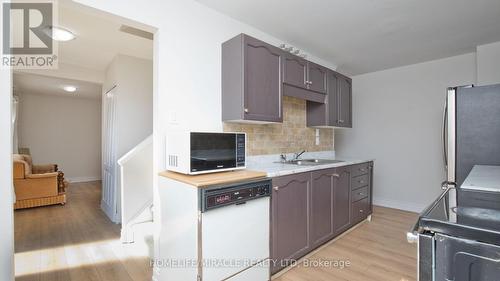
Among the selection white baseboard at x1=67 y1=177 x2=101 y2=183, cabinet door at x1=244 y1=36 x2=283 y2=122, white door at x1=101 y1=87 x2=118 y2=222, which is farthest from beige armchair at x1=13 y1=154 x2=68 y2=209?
cabinet door at x1=244 y1=36 x2=283 y2=122

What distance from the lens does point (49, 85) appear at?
16.7ft

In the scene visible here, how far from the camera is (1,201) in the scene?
133cm

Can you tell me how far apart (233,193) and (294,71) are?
1538 millimetres

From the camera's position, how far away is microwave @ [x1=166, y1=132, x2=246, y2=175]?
1.68 m

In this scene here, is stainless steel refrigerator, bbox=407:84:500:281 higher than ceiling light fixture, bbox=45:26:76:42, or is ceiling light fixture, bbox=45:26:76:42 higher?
ceiling light fixture, bbox=45:26:76:42

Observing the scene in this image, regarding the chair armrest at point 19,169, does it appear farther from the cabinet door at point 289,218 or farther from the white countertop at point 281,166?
the cabinet door at point 289,218

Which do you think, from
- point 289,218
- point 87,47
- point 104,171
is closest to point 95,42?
point 87,47

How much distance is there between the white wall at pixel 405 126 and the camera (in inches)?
138

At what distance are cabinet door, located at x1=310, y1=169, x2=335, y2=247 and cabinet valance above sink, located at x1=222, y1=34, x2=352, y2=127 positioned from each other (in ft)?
2.38

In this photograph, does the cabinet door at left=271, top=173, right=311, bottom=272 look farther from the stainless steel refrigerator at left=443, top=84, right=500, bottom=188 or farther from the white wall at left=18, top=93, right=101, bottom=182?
the white wall at left=18, top=93, right=101, bottom=182

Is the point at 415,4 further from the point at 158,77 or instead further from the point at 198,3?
the point at 158,77

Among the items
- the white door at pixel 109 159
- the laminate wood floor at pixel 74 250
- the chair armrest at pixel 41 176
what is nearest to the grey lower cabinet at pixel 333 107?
the laminate wood floor at pixel 74 250

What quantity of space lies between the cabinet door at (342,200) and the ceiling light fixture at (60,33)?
3284mm

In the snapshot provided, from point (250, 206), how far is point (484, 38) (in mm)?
3443
